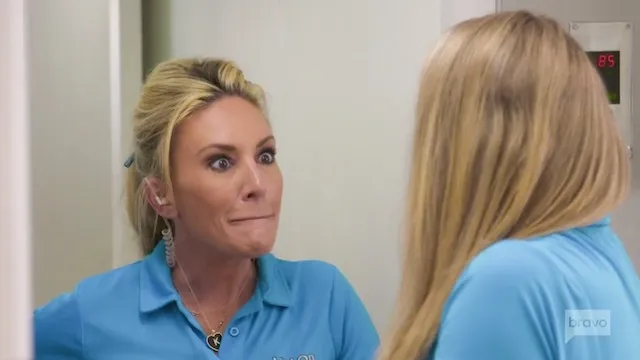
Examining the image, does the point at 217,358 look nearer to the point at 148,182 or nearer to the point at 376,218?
the point at 148,182

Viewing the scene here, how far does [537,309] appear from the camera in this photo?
27.2 inches

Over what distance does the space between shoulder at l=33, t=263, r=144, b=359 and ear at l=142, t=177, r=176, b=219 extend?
12 centimetres

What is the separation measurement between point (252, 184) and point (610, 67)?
632 mm

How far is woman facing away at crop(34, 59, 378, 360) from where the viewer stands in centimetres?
110

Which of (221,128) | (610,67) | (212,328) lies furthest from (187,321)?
(610,67)

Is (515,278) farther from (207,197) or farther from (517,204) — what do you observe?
(207,197)

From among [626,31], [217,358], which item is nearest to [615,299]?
[217,358]

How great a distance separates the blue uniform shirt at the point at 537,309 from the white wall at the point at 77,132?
3.17 ft

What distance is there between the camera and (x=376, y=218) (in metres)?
1.41

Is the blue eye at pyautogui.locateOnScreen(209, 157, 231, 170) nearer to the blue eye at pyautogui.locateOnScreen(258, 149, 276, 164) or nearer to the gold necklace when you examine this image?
the blue eye at pyautogui.locateOnScreen(258, 149, 276, 164)

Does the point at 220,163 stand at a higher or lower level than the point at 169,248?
higher

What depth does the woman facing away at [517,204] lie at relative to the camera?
70cm
